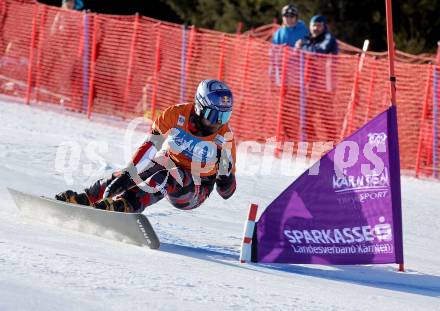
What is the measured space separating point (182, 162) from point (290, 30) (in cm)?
817

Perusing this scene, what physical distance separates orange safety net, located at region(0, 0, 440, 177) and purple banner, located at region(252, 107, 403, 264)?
6.31m

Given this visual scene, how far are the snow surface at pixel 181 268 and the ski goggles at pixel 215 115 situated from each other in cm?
106

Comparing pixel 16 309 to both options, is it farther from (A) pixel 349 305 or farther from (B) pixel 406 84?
(B) pixel 406 84

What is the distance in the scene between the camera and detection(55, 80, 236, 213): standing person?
26.7ft

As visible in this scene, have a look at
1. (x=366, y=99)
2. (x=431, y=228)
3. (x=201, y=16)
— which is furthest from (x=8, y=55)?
(x=431, y=228)

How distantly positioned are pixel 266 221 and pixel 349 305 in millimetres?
1732

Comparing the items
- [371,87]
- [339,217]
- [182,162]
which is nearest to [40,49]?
[371,87]

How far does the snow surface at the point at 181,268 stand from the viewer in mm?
5816

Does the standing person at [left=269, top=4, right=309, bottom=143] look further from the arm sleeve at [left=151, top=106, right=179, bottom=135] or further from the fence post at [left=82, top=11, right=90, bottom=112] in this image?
the arm sleeve at [left=151, top=106, right=179, bottom=135]

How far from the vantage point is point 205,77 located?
17078 mm

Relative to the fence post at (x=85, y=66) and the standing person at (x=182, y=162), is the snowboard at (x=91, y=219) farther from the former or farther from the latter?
the fence post at (x=85, y=66)

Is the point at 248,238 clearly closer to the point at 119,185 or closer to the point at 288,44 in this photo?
the point at 119,185

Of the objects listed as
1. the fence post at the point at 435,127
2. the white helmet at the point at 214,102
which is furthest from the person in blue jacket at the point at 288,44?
the white helmet at the point at 214,102

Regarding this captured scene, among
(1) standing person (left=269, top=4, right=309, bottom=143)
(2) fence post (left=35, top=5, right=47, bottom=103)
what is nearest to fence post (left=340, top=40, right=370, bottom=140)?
(1) standing person (left=269, top=4, right=309, bottom=143)
